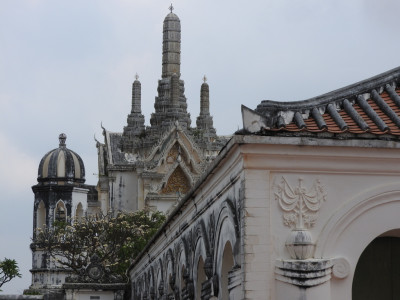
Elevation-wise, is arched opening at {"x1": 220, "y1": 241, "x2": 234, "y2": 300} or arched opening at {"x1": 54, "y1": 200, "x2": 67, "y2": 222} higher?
arched opening at {"x1": 54, "y1": 200, "x2": 67, "y2": 222}

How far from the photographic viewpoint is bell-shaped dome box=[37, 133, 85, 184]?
197 feet

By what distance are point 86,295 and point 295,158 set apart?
84.1 ft

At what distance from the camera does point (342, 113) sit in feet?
43.3

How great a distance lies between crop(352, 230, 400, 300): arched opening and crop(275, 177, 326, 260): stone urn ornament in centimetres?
187

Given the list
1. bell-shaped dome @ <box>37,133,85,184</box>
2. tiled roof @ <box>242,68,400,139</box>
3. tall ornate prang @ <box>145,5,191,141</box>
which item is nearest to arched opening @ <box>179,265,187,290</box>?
tiled roof @ <box>242,68,400,139</box>

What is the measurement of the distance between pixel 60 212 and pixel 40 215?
1.73m

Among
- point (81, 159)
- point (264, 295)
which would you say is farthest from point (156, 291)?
point (81, 159)

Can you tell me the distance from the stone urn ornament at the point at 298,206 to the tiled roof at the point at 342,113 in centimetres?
64

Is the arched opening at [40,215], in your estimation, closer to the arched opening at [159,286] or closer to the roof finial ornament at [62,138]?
the roof finial ornament at [62,138]

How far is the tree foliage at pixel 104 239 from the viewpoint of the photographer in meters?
45.3

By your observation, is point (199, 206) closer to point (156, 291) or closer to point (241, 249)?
point (241, 249)

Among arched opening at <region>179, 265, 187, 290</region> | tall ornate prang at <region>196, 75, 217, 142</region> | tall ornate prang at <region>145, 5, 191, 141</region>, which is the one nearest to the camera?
arched opening at <region>179, 265, 187, 290</region>

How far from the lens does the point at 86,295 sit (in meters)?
36.8

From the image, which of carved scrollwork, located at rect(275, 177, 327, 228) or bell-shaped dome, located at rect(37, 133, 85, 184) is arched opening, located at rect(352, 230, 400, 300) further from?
bell-shaped dome, located at rect(37, 133, 85, 184)
